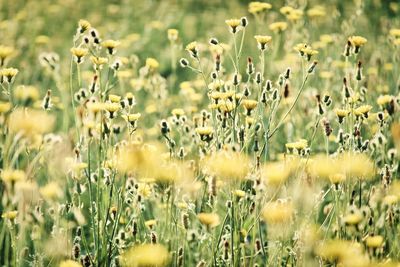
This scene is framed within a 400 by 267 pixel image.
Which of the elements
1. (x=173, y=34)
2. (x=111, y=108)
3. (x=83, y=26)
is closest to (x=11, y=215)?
(x=111, y=108)

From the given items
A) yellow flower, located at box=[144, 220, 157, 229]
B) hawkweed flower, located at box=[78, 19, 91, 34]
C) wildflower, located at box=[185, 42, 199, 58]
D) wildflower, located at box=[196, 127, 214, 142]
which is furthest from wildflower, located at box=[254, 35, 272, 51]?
yellow flower, located at box=[144, 220, 157, 229]

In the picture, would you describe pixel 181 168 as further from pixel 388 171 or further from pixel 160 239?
pixel 388 171

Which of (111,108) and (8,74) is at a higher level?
(8,74)

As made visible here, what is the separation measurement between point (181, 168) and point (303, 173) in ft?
1.30

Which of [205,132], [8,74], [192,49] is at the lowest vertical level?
[205,132]

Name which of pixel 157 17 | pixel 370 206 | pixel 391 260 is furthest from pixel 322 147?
pixel 157 17

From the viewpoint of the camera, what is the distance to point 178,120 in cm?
218

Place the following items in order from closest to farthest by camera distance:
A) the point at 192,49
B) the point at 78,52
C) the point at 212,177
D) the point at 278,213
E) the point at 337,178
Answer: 1. the point at 278,213
2. the point at 337,178
3. the point at 212,177
4. the point at 78,52
5. the point at 192,49

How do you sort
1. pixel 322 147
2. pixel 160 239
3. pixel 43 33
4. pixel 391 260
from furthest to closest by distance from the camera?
pixel 43 33 < pixel 322 147 < pixel 160 239 < pixel 391 260

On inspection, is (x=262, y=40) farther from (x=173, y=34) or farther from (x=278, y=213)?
(x=173, y=34)

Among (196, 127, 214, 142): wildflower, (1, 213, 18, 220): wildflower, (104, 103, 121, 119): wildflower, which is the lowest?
(1, 213, 18, 220): wildflower

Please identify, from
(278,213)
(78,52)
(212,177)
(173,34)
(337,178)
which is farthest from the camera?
(173,34)

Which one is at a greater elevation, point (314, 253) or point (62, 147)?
point (62, 147)

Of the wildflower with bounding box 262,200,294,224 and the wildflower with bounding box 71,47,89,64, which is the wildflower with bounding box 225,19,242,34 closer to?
the wildflower with bounding box 71,47,89,64
